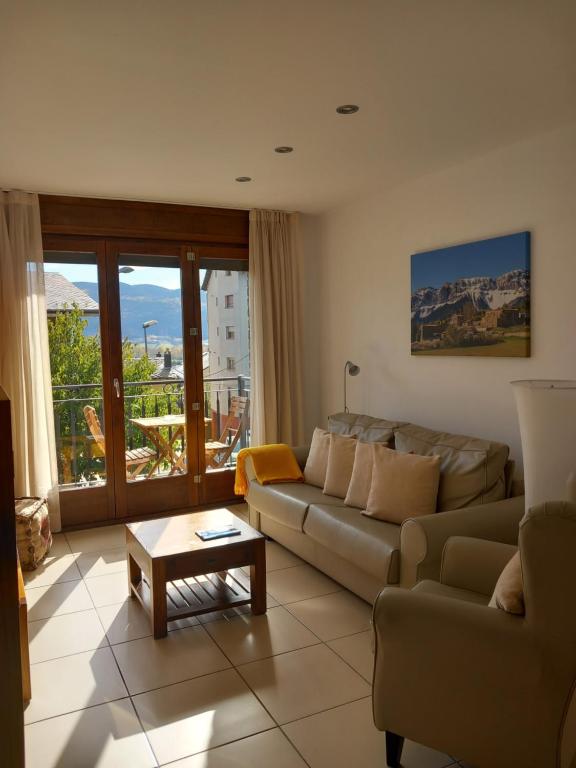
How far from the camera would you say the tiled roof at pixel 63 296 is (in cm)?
471

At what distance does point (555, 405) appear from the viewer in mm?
2475

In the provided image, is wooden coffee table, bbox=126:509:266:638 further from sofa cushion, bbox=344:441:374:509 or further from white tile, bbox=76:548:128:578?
sofa cushion, bbox=344:441:374:509

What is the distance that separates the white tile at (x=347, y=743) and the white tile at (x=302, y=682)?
0.07m

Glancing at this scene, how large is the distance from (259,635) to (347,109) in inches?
105

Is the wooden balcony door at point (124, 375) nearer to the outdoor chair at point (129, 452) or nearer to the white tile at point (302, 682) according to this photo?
the outdoor chair at point (129, 452)

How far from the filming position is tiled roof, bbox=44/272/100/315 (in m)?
4.71

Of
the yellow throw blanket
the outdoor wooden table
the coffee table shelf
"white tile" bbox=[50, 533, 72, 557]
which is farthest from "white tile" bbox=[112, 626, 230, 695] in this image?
the outdoor wooden table

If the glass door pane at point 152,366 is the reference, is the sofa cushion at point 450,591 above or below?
below

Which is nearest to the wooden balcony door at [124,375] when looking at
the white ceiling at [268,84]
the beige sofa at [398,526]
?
the white ceiling at [268,84]

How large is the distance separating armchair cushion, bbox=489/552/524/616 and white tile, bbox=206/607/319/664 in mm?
1343

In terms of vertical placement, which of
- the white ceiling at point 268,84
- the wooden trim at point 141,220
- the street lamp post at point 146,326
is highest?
the white ceiling at point 268,84

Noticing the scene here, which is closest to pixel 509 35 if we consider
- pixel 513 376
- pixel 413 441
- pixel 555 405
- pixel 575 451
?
pixel 555 405

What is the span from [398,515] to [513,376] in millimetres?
1138

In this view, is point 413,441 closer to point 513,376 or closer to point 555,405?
point 513,376
